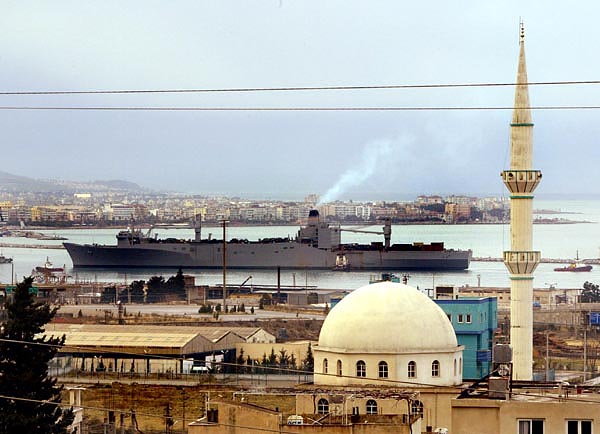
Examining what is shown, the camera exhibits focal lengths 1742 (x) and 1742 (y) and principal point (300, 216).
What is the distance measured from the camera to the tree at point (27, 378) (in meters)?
16.5

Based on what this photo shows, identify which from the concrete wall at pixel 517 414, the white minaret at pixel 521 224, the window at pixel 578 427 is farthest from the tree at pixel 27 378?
the white minaret at pixel 521 224

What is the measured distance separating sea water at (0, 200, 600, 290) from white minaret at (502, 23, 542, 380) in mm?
43245

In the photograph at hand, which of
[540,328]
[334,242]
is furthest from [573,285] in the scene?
[540,328]

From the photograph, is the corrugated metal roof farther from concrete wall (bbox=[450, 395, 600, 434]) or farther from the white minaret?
concrete wall (bbox=[450, 395, 600, 434])

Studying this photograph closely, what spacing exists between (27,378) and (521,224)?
365 inches

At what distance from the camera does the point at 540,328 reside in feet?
136

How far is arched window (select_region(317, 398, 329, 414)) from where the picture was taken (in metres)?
16.8

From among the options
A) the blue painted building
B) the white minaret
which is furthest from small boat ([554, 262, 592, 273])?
the white minaret

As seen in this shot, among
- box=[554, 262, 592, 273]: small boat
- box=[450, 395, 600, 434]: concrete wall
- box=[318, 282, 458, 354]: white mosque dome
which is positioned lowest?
box=[554, 262, 592, 273]: small boat

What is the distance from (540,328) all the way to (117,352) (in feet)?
47.3

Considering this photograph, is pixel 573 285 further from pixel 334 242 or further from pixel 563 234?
pixel 563 234

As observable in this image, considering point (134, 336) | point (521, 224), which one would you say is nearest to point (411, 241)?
point (134, 336)

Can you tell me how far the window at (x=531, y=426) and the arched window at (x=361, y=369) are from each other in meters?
5.36

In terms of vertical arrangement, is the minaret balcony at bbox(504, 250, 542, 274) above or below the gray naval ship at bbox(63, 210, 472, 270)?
above
